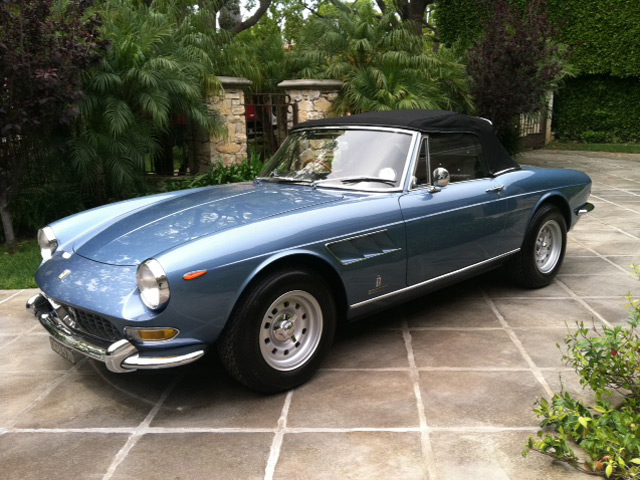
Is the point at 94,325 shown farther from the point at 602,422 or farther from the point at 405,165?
the point at 602,422

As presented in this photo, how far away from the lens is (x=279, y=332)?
11.9ft

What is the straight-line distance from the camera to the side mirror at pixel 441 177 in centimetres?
436

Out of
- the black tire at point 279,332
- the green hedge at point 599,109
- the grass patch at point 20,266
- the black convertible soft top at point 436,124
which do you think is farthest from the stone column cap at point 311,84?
the green hedge at point 599,109

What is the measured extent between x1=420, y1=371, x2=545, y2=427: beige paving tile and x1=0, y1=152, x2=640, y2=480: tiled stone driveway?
11 mm

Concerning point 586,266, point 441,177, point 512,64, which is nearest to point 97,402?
point 441,177

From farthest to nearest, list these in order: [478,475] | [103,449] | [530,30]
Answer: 1. [530,30]
2. [103,449]
3. [478,475]

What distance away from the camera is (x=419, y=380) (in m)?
3.84

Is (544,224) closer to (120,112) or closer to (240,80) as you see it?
(120,112)

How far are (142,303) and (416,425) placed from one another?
5.08ft

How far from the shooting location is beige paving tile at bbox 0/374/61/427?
358cm

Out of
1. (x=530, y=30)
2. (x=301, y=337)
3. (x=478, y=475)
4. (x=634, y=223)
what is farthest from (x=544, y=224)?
(x=530, y=30)

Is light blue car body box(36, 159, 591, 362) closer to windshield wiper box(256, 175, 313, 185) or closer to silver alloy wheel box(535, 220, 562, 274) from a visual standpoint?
windshield wiper box(256, 175, 313, 185)

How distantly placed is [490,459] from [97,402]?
86.9 inches

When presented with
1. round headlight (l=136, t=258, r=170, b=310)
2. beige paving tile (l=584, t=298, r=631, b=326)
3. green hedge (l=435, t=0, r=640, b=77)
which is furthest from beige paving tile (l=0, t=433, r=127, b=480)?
green hedge (l=435, t=0, r=640, b=77)
